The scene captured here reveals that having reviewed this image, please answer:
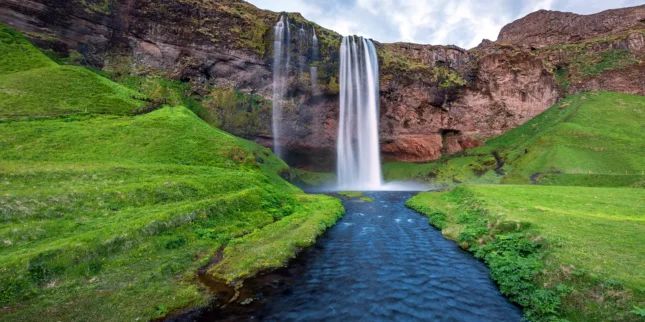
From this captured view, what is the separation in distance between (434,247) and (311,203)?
600 inches

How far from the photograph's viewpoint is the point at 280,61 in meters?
63.8

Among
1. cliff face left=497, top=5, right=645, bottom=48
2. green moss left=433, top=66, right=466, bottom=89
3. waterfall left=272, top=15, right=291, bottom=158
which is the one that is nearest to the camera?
waterfall left=272, top=15, right=291, bottom=158

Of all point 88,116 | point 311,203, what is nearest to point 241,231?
point 311,203

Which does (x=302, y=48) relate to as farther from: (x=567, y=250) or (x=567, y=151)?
(x=567, y=250)

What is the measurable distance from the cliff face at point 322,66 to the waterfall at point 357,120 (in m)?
3.54

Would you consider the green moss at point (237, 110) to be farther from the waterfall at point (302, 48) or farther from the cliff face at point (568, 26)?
the cliff face at point (568, 26)

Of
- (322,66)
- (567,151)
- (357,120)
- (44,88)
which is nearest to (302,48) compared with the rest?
(322,66)

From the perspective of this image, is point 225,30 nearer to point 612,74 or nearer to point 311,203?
point 311,203

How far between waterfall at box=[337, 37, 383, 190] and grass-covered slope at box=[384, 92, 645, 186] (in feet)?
42.2

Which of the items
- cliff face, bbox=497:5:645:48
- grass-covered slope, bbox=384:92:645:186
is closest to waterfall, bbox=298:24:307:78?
grass-covered slope, bbox=384:92:645:186

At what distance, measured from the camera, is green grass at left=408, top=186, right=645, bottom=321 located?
30.4ft

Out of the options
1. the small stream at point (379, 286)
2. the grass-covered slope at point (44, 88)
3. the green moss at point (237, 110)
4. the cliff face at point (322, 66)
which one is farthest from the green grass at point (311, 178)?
the small stream at point (379, 286)

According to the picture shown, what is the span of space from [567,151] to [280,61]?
61815 millimetres

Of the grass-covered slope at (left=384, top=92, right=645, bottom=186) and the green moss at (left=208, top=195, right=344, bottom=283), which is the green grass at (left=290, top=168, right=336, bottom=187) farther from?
the green moss at (left=208, top=195, right=344, bottom=283)
